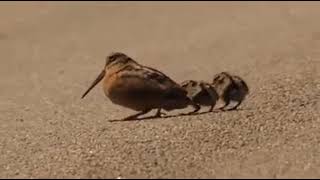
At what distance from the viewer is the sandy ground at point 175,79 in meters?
6.44

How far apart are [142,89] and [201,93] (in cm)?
75

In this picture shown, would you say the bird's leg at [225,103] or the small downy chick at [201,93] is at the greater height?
the small downy chick at [201,93]

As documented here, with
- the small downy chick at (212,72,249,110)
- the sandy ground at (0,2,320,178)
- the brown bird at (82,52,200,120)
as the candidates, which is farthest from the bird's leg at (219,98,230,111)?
the brown bird at (82,52,200,120)

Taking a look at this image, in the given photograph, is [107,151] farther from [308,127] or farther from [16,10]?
[16,10]

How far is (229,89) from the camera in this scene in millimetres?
8414

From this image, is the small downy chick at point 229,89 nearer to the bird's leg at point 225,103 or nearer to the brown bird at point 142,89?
the bird's leg at point 225,103

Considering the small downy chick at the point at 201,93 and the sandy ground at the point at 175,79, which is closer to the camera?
the sandy ground at the point at 175,79

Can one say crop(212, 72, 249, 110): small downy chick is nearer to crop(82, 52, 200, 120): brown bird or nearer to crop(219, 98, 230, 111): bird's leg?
crop(219, 98, 230, 111): bird's leg

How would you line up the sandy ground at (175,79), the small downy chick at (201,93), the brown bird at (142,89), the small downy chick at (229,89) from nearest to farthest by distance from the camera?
1. the sandy ground at (175,79)
2. the brown bird at (142,89)
3. the small downy chick at (201,93)
4. the small downy chick at (229,89)

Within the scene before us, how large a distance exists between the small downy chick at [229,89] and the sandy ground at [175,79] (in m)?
0.14

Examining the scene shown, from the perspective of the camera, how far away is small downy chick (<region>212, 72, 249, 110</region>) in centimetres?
842

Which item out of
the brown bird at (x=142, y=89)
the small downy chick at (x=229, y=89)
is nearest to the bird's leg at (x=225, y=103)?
the small downy chick at (x=229, y=89)

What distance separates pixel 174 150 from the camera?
6.73 metres

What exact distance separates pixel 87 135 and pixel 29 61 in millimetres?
7154
